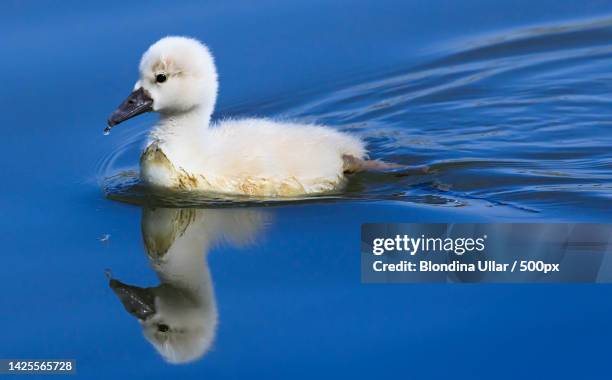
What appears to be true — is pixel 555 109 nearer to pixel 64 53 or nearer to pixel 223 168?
pixel 223 168

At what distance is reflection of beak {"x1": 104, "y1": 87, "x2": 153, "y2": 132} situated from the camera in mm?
6930

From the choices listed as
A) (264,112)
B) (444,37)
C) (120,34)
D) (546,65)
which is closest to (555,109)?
(546,65)

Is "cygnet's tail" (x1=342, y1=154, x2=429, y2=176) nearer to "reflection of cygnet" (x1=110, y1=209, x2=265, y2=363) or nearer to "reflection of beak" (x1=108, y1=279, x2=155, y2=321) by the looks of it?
"reflection of cygnet" (x1=110, y1=209, x2=265, y2=363)

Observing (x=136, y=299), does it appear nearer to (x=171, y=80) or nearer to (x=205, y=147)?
(x=205, y=147)

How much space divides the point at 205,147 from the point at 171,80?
42 cm

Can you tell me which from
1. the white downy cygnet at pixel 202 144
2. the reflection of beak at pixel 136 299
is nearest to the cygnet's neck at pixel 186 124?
the white downy cygnet at pixel 202 144

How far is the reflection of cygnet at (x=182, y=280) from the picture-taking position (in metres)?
5.71

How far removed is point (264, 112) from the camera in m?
8.48

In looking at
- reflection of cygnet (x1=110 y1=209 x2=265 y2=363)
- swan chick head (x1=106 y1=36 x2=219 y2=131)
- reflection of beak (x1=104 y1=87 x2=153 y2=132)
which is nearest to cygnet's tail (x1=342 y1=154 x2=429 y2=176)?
reflection of cygnet (x1=110 y1=209 x2=265 y2=363)

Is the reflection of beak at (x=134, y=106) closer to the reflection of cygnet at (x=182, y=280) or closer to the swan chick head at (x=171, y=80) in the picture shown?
the swan chick head at (x=171, y=80)

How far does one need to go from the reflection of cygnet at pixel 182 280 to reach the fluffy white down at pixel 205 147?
0.21 meters

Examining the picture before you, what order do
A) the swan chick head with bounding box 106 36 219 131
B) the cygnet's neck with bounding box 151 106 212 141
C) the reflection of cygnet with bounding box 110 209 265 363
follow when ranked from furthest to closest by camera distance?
the cygnet's neck with bounding box 151 106 212 141, the swan chick head with bounding box 106 36 219 131, the reflection of cygnet with bounding box 110 209 265 363

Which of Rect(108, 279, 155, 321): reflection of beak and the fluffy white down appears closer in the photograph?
Rect(108, 279, 155, 321): reflection of beak

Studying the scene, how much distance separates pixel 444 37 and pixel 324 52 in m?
0.94
